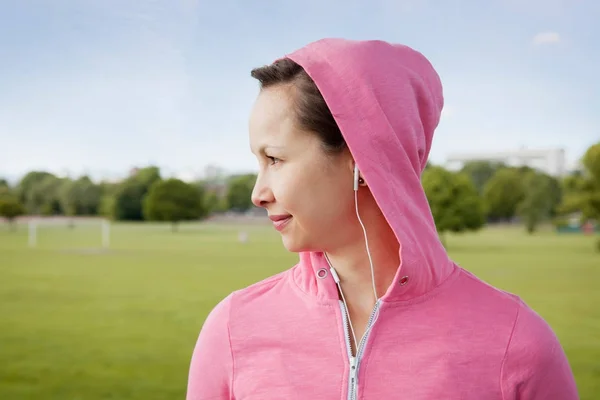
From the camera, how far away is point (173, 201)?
2555cm

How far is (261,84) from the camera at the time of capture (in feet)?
3.07

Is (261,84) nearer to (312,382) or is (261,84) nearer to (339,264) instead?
(339,264)

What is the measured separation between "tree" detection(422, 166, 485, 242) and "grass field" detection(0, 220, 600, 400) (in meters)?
0.87

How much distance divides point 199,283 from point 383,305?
9443 mm

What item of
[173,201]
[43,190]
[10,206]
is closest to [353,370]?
[43,190]

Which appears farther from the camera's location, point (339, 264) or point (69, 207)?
point (69, 207)

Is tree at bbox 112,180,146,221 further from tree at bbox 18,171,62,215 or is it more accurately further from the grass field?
the grass field

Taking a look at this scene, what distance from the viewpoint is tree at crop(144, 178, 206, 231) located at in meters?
25.4

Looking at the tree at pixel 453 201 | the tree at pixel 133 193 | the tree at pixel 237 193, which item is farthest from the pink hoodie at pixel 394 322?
the tree at pixel 133 193

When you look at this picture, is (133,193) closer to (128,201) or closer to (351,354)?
(128,201)

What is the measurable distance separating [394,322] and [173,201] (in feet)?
82.5

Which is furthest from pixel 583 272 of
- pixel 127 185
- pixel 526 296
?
pixel 127 185

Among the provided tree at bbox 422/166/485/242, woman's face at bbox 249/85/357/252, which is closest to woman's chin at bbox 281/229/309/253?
woman's face at bbox 249/85/357/252

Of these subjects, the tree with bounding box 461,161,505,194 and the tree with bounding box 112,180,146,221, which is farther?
the tree with bounding box 461,161,505,194
